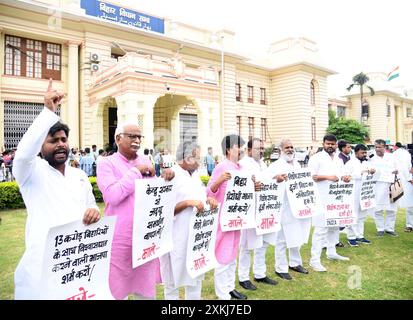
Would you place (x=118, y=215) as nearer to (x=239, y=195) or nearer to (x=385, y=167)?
(x=239, y=195)

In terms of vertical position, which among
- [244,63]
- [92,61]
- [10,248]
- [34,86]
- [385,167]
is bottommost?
[10,248]

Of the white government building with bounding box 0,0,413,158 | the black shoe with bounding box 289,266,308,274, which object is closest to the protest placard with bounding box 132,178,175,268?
the black shoe with bounding box 289,266,308,274

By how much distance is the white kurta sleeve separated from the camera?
2076 millimetres

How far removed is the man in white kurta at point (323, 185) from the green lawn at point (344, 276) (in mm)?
204

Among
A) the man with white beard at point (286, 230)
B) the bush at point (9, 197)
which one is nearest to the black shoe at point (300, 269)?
the man with white beard at point (286, 230)

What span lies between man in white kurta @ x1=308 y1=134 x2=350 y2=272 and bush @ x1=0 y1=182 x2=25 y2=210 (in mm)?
8792

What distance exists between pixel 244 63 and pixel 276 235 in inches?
941

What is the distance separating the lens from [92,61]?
17.7 meters

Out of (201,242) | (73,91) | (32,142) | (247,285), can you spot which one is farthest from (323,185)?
(73,91)

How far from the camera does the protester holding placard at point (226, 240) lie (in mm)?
3682

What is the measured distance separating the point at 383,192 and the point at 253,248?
460 centimetres

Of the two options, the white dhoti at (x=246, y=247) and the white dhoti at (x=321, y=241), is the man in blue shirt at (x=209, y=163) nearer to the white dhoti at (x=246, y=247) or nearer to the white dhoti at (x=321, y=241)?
the white dhoti at (x=321, y=241)

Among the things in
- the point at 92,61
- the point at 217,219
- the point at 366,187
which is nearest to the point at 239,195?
the point at 217,219

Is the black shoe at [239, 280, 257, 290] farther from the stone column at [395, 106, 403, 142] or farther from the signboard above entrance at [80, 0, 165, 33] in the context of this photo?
the stone column at [395, 106, 403, 142]
